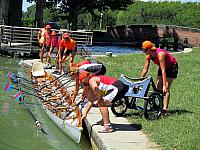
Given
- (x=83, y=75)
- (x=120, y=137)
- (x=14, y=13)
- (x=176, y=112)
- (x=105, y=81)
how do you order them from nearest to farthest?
(x=120, y=137)
(x=83, y=75)
(x=105, y=81)
(x=176, y=112)
(x=14, y=13)

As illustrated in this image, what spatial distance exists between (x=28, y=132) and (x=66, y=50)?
732cm

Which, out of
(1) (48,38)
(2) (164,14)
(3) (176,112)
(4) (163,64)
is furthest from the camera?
(2) (164,14)

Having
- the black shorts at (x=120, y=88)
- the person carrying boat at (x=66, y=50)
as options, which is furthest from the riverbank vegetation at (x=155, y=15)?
the black shorts at (x=120, y=88)

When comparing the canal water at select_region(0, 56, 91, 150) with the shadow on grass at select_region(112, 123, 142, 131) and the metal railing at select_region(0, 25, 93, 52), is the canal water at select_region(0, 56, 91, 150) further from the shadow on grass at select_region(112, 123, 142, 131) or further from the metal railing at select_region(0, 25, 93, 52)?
the metal railing at select_region(0, 25, 93, 52)

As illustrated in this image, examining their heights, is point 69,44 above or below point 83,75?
above

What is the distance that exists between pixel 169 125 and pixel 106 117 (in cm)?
130

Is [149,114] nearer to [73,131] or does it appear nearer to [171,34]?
[73,131]

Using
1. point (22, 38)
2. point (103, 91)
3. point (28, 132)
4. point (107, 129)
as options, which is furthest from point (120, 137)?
point (22, 38)

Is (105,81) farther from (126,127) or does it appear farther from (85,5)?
(85,5)

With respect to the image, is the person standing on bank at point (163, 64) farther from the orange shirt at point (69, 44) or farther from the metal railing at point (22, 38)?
the metal railing at point (22, 38)

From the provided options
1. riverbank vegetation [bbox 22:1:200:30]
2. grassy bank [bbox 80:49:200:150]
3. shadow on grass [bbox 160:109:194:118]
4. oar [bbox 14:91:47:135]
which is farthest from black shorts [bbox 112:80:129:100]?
riverbank vegetation [bbox 22:1:200:30]

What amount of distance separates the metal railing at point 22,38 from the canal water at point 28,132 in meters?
14.9

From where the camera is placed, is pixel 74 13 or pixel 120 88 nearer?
pixel 120 88

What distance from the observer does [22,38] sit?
28938mm
